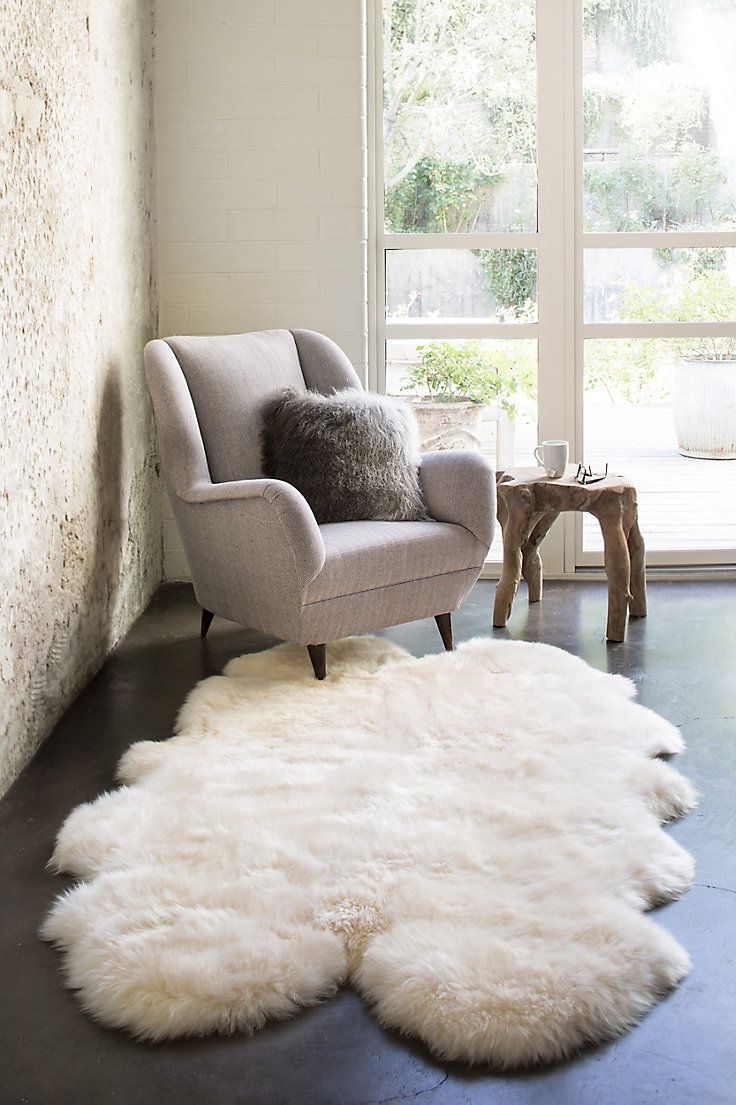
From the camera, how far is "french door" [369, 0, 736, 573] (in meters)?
4.29

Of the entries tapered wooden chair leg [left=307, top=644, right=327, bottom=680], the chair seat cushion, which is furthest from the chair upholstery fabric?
tapered wooden chair leg [left=307, top=644, right=327, bottom=680]

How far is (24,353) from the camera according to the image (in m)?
2.69

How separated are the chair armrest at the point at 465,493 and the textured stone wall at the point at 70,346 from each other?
101 centimetres

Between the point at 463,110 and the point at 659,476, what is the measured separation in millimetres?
1582

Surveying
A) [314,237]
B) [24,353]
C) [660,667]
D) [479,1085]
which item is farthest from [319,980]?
[314,237]

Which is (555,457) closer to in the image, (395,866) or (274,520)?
(274,520)

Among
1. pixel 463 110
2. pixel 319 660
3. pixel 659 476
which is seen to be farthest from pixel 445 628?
pixel 463 110

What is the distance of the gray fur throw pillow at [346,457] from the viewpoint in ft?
11.2

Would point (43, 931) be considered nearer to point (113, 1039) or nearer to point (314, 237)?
point (113, 1039)

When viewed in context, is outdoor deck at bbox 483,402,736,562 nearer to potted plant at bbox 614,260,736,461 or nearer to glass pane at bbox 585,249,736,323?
potted plant at bbox 614,260,736,461

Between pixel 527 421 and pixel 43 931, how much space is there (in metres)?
2.97

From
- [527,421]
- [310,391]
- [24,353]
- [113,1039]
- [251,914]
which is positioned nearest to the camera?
[113,1039]

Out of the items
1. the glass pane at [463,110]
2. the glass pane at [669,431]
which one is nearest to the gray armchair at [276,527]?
the glass pane at [463,110]

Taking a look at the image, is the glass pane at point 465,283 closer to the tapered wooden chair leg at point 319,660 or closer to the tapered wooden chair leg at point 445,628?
the tapered wooden chair leg at point 445,628
